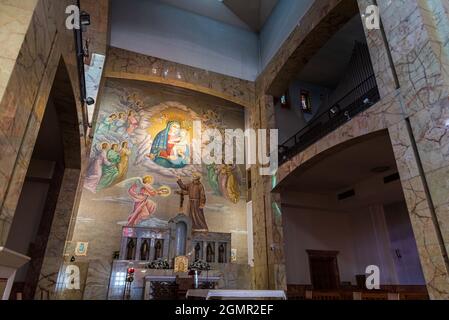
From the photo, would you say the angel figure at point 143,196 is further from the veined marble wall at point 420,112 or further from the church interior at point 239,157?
the veined marble wall at point 420,112

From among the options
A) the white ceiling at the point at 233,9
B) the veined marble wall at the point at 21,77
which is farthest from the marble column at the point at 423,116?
the white ceiling at the point at 233,9

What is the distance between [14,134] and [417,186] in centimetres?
535

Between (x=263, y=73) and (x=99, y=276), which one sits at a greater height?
(x=263, y=73)

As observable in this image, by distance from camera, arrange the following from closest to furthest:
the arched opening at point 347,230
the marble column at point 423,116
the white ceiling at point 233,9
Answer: the marble column at point 423,116, the arched opening at point 347,230, the white ceiling at point 233,9

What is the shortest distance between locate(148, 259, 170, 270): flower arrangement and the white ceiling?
9558 mm

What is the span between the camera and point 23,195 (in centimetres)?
838

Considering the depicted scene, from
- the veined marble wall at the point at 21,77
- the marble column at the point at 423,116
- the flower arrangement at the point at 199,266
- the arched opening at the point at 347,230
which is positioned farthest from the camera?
the flower arrangement at the point at 199,266

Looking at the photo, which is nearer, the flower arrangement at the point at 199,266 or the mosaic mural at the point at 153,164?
the flower arrangement at the point at 199,266

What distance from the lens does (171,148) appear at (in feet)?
41.5

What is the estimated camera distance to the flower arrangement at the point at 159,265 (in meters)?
9.88

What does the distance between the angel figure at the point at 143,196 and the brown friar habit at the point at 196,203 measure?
0.85m

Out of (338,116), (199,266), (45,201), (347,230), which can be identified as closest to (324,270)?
(347,230)
